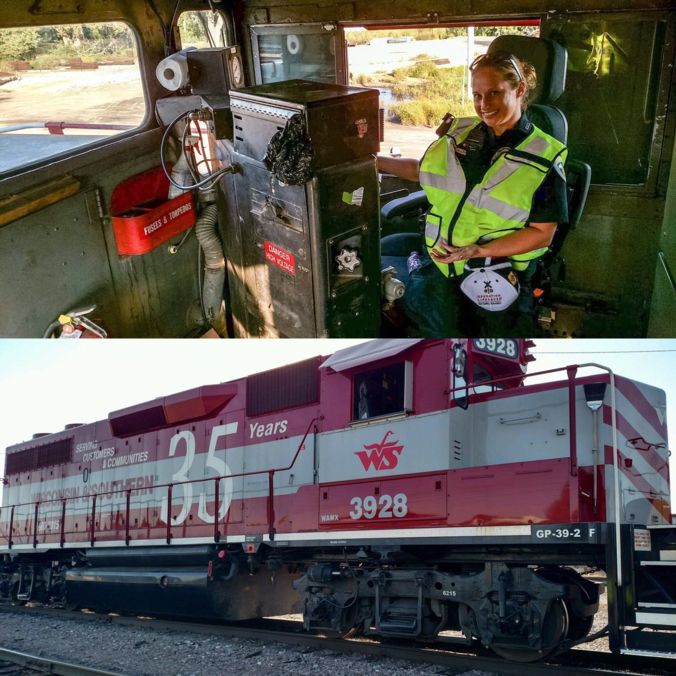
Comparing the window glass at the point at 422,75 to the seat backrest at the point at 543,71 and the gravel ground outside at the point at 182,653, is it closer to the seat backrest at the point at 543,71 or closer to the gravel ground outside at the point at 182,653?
the seat backrest at the point at 543,71

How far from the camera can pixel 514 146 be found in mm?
3889

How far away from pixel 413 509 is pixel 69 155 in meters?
3.23

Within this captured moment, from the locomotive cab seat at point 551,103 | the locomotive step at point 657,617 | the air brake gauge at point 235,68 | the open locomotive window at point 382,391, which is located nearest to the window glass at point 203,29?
the air brake gauge at point 235,68

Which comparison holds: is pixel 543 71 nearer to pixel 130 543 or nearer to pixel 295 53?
pixel 295 53

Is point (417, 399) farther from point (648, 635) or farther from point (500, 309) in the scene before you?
point (648, 635)

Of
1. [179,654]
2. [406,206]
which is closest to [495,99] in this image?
[406,206]

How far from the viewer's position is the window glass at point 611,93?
14.5ft

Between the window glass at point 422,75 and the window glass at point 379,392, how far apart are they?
1428mm

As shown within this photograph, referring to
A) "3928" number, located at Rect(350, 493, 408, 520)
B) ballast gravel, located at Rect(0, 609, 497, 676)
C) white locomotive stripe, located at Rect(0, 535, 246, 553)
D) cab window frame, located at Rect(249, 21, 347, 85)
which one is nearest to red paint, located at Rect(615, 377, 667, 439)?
"3928" number, located at Rect(350, 493, 408, 520)

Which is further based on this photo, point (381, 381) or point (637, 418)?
point (381, 381)

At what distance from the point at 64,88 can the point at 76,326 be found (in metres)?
1.59

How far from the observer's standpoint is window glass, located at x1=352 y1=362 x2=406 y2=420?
5066 mm

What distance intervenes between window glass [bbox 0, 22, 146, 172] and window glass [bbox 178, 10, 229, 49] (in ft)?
1.69

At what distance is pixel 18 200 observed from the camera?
4.75 m
